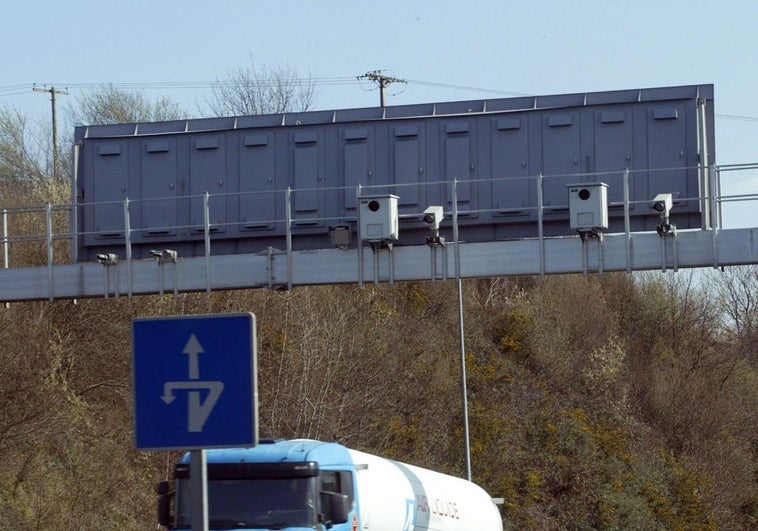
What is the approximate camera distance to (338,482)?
48.5 feet

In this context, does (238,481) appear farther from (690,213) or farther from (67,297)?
(690,213)

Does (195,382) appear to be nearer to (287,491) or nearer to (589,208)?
(287,491)

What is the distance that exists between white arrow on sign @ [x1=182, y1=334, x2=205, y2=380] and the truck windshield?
7.54 m

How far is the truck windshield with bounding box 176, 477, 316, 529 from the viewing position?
13633mm

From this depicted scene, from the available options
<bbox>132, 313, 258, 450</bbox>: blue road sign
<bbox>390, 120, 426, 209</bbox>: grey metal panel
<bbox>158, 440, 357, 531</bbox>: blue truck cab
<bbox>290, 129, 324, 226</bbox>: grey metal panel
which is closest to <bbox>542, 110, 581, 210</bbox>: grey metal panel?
<bbox>390, 120, 426, 209</bbox>: grey metal panel

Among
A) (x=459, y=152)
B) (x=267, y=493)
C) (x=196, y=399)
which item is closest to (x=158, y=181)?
(x=459, y=152)

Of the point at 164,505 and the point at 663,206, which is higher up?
the point at 663,206

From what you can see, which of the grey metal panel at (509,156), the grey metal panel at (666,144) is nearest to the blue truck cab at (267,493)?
the grey metal panel at (509,156)

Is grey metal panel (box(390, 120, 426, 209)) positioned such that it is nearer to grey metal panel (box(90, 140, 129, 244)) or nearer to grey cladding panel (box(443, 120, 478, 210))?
grey cladding panel (box(443, 120, 478, 210))

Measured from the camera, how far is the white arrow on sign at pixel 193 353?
6371 mm

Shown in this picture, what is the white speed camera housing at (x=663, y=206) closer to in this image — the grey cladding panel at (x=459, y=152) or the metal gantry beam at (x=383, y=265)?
the metal gantry beam at (x=383, y=265)

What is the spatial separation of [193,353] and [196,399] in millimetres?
255

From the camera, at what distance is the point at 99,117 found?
5516 centimetres

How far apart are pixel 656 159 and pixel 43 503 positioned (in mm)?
14669
